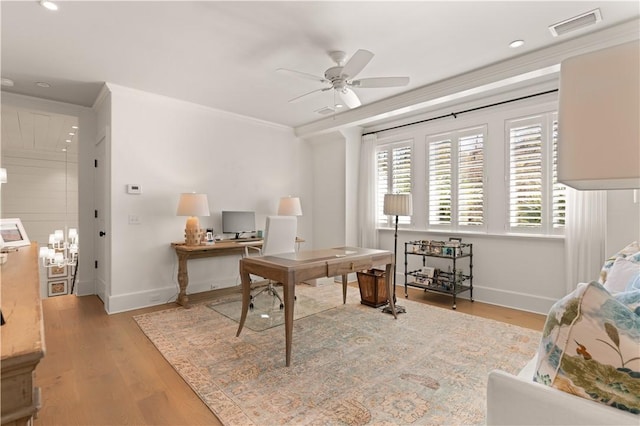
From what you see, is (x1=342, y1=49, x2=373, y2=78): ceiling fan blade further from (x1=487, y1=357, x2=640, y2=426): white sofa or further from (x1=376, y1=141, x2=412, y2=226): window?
(x1=376, y1=141, x2=412, y2=226): window

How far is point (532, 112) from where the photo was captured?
3.93 metres

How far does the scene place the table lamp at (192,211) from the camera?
13.7ft

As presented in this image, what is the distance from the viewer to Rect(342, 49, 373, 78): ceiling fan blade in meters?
2.57

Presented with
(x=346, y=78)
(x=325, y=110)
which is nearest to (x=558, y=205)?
(x=346, y=78)

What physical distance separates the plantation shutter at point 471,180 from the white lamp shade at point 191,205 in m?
3.58

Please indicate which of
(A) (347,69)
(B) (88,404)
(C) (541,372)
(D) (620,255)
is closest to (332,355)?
(B) (88,404)

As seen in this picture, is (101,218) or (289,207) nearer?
(101,218)

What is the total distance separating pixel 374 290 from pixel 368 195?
199 cm

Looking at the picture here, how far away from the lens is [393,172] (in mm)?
5434

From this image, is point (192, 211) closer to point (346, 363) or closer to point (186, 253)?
point (186, 253)

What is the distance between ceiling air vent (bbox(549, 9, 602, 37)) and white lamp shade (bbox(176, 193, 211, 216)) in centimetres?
408

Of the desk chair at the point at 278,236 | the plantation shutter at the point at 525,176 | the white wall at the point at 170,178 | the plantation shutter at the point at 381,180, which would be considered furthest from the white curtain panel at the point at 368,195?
the plantation shutter at the point at 525,176

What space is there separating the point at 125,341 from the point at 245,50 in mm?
3016

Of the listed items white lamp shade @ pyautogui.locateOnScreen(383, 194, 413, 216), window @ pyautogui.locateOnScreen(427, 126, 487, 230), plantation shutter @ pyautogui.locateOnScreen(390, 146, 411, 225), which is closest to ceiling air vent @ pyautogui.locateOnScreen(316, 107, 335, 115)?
plantation shutter @ pyautogui.locateOnScreen(390, 146, 411, 225)
